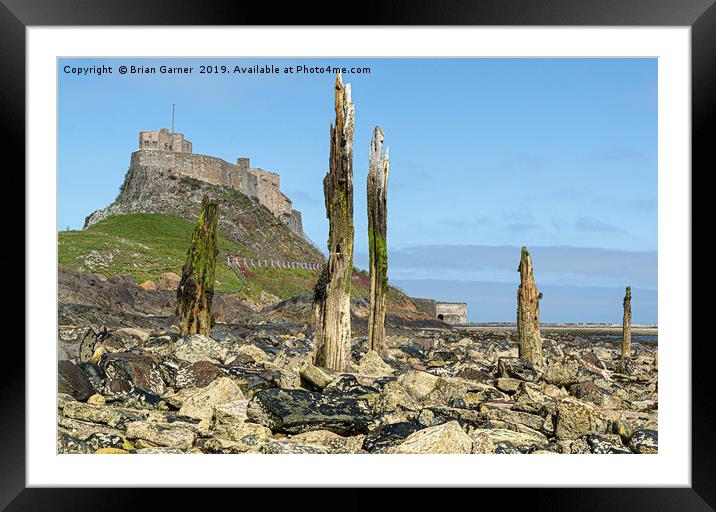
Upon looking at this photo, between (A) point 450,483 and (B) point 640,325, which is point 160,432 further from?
(B) point 640,325

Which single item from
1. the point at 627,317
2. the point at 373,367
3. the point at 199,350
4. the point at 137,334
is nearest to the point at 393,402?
the point at 373,367

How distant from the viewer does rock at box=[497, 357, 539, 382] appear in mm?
12859

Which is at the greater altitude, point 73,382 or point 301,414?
point 73,382

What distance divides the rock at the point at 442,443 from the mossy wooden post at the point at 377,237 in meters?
8.58

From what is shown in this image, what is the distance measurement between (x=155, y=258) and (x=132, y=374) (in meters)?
41.2

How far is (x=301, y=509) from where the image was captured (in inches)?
195

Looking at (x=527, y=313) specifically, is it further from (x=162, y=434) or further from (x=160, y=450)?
(x=160, y=450)

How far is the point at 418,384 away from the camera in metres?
10.5

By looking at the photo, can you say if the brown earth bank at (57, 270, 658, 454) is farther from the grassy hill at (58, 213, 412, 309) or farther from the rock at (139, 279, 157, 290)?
the grassy hill at (58, 213, 412, 309)

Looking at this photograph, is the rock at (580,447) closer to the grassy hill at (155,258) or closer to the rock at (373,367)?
the rock at (373,367)

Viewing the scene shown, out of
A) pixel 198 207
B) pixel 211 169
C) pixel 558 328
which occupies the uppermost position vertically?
pixel 211 169
